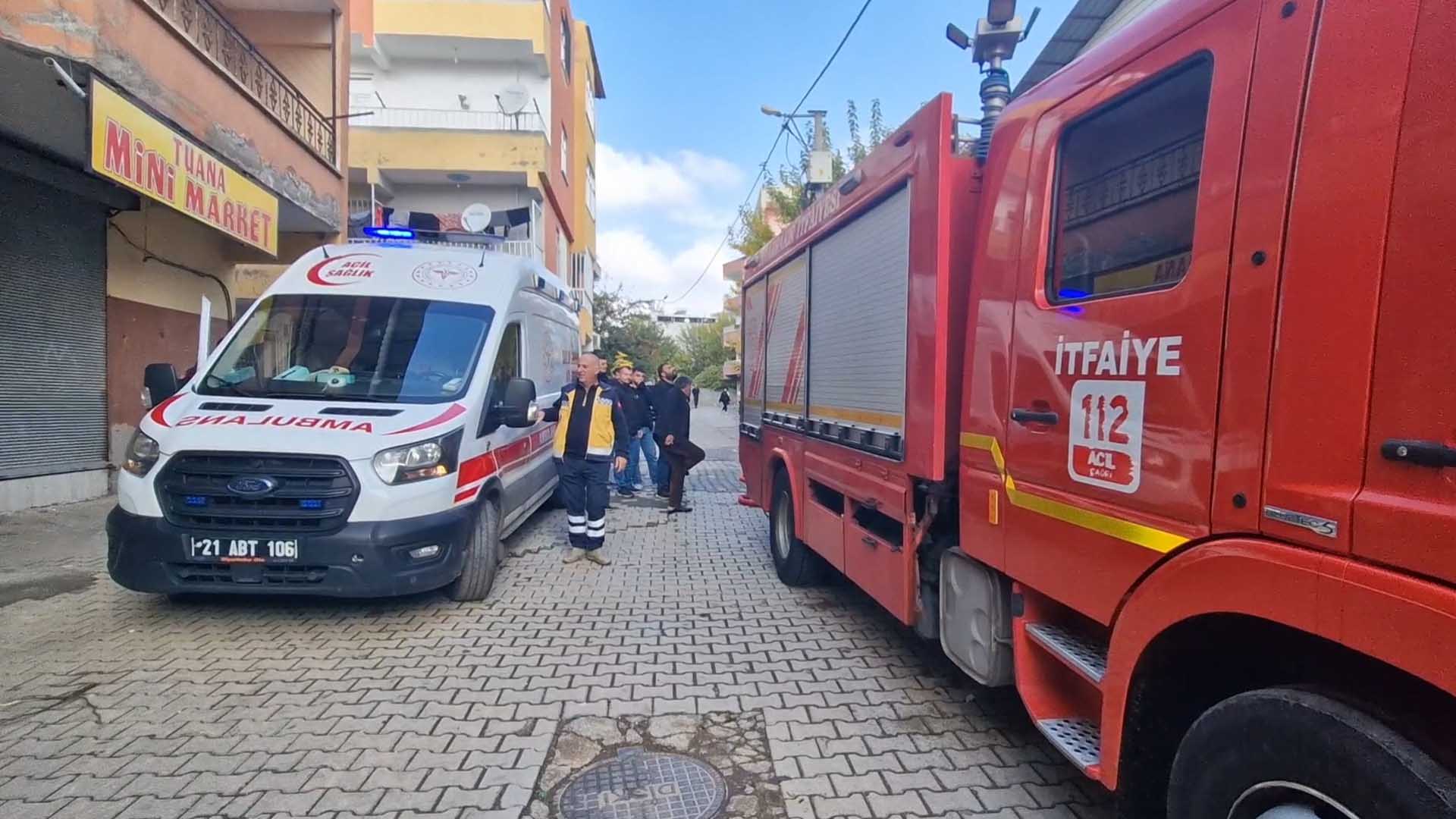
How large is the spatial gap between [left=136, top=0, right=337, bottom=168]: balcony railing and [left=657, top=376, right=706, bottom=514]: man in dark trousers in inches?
236

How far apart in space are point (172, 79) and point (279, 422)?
5.01 meters

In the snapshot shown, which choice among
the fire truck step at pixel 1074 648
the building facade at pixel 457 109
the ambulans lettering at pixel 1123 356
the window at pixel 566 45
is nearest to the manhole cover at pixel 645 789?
the fire truck step at pixel 1074 648

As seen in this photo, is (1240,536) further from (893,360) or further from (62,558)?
(62,558)

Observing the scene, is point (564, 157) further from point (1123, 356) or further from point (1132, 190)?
point (1123, 356)

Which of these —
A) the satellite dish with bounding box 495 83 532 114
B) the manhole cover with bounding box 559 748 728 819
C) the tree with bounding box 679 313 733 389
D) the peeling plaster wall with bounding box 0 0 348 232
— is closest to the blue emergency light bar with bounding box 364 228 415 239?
the peeling plaster wall with bounding box 0 0 348 232

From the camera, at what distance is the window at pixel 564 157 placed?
25027mm

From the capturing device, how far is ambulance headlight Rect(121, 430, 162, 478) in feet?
15.0

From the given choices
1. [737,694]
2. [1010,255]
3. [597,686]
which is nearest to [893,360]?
[1010,255]

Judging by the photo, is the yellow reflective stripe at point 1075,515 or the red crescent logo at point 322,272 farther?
the red crescent logo at point 322,272

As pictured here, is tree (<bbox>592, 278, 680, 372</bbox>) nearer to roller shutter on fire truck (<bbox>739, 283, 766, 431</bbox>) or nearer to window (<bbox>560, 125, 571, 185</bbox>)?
window (<bbox>560, 125, 571, 185</bbox>)

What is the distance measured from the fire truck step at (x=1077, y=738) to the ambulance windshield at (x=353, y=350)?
163 inches

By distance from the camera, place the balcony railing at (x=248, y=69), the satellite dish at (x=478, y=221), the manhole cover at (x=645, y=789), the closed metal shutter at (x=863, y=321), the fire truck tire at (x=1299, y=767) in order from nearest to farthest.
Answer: the fire truck tire at (x=1299, y=767), the manhole cover at (x=645, y=789), the closed metal shutter at (x=863, y=321), the balcony railing at (x=248, y=69), the satellite dish at (x=478, y=221)

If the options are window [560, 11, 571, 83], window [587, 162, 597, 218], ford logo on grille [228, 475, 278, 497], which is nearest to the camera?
ford logo on grille [228, 475, 278, 497]

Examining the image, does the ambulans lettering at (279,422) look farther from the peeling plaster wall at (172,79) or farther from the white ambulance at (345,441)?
the peeling plaster wall at (172,79)
